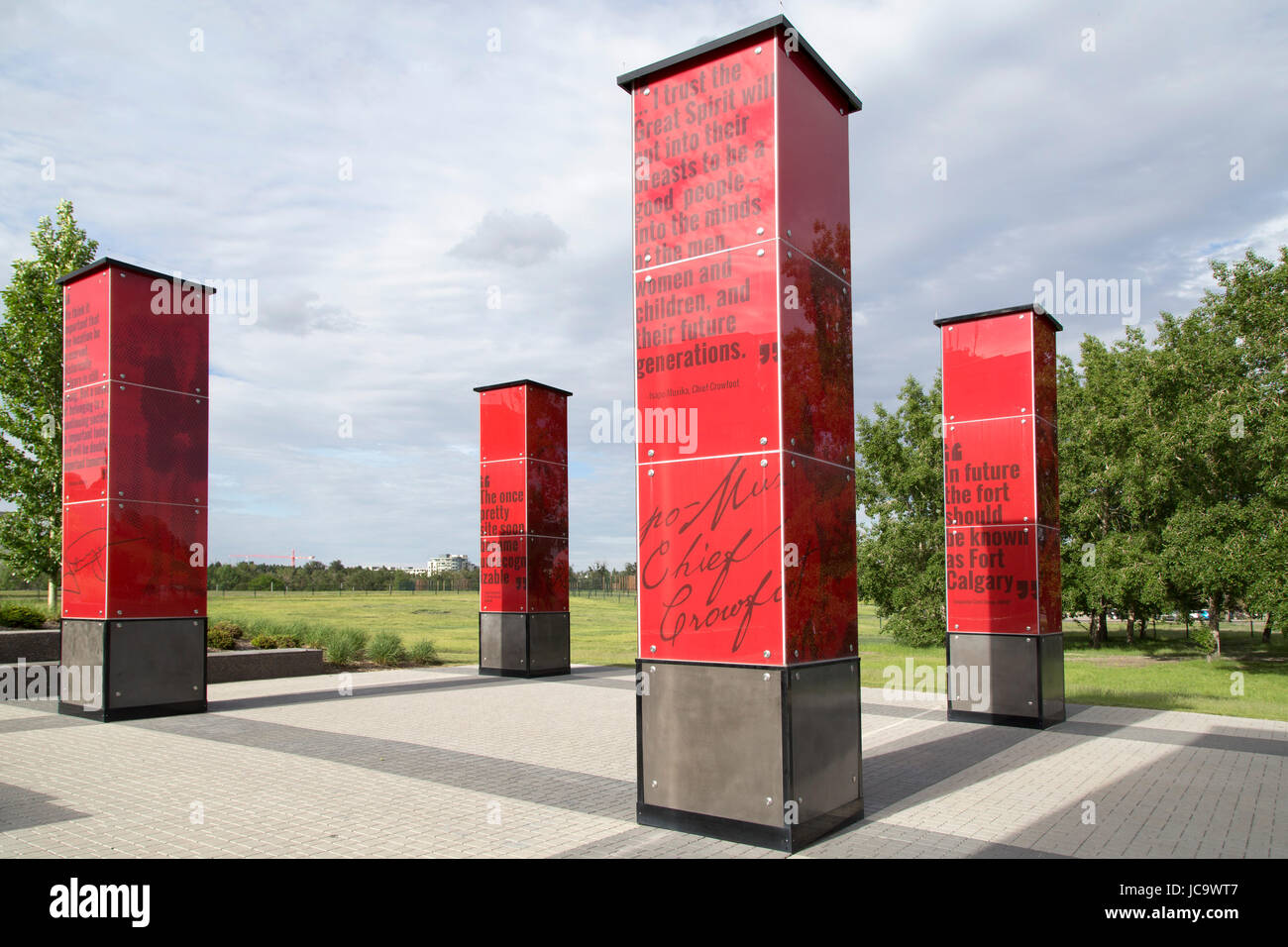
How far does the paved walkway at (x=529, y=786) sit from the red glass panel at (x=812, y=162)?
14.6 ft

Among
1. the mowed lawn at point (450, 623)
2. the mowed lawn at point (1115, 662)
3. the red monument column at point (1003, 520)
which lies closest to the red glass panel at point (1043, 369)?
the red monument column at point (1003, 520)

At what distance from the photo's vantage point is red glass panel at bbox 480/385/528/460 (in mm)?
16969

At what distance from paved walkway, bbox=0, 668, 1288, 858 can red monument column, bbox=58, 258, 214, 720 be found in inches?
27.9

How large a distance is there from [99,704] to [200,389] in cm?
436

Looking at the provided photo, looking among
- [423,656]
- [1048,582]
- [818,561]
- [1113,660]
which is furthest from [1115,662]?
[818,561]

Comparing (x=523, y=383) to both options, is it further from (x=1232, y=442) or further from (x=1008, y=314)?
(x=1232, y=442)

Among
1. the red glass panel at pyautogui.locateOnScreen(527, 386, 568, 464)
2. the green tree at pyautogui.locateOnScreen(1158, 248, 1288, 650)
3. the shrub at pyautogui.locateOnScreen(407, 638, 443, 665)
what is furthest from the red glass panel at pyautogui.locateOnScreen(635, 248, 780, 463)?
the green tree at pyautogui.locateOnScreen(1158, 248, 1288, 650)

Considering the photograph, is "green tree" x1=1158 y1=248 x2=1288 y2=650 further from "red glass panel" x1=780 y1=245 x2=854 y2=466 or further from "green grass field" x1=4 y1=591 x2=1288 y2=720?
"red glass panel" x1=780 y1=245 x2=854 y2=466

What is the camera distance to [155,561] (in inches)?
461

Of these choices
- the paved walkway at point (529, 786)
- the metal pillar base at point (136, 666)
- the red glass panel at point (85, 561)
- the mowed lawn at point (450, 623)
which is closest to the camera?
the paved walkway at point (529, 786)

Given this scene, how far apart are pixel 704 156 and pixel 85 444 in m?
9.64

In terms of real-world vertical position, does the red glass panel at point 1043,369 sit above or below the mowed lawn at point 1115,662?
above

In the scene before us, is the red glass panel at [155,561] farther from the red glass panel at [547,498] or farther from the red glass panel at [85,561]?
the red glass panel at [547,498]

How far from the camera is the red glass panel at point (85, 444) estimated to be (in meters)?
11.5
